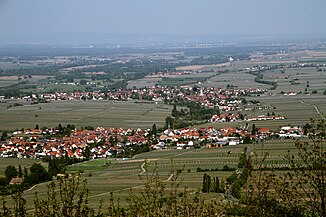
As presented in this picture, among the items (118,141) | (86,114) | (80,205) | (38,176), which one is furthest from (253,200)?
(86,114)

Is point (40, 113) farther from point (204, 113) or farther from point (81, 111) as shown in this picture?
point (204, 113)

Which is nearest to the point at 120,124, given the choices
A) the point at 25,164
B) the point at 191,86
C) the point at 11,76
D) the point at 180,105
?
the point at 180,105

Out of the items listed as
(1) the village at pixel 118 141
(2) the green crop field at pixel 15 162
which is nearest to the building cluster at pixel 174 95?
(1) the village at pixel 118 141

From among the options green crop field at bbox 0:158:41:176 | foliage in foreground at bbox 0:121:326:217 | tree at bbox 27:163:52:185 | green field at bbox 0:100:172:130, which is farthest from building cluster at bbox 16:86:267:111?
foliage in foreground at bbox 0:121:326:217

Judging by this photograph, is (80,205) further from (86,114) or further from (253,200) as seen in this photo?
(86,114)

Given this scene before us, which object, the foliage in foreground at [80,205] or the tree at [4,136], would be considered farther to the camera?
the tree at [4,136]

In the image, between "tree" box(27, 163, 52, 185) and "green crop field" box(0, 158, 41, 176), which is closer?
"tree" box(27, 163, 52, 185)

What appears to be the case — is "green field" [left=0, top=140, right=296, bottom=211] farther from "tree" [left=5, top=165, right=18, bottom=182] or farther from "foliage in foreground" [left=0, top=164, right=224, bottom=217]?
"foliage in foreground" [left=0, top=164, right=224, bottom=217]

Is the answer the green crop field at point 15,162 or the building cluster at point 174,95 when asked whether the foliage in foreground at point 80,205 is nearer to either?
the green crop field at point 15,162
